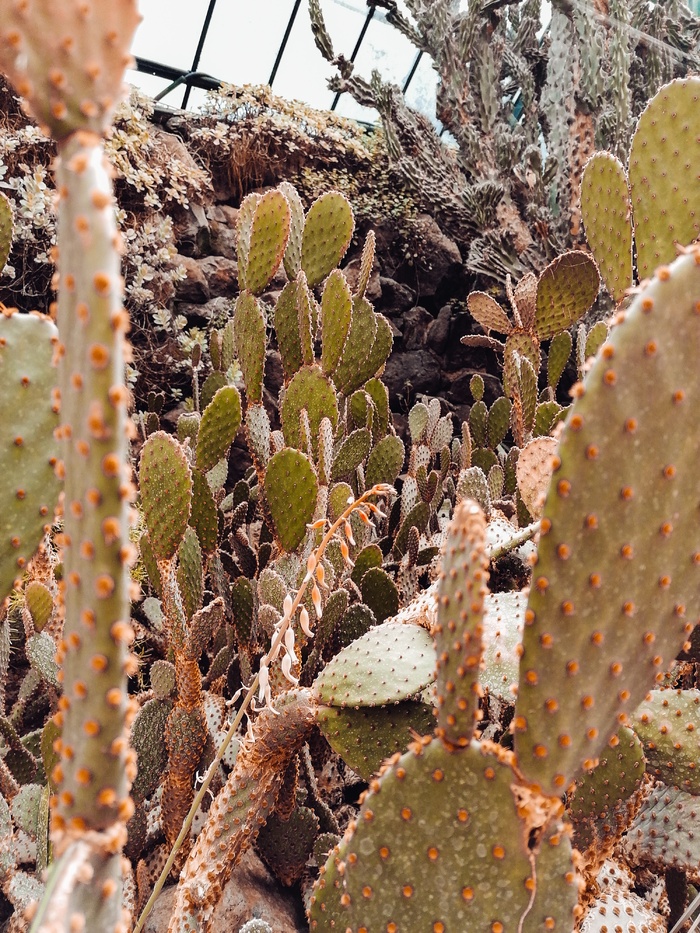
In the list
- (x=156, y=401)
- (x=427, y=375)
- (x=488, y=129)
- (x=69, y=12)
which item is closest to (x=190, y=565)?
(x=69, y=12)

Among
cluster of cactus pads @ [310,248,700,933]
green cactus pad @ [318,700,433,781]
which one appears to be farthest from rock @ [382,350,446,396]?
cluster of cactus pads @ [310,248,700,933]

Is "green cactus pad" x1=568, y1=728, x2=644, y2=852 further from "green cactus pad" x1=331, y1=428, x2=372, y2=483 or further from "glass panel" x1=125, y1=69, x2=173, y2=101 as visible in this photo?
"glass panel" x1=125, y1=69, x2=173, y2=101

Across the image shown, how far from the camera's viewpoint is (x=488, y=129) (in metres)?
6.01

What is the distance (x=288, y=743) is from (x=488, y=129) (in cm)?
614

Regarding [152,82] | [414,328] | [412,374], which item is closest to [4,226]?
[412,374]

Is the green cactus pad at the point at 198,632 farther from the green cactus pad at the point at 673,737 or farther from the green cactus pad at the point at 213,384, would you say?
the green cactus pad at the point at 213,384

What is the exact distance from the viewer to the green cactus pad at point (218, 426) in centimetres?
204

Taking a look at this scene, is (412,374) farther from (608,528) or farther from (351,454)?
(608,528)

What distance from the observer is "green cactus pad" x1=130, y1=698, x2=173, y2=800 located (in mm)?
1465

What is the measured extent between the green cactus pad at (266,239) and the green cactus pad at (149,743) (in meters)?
1.45

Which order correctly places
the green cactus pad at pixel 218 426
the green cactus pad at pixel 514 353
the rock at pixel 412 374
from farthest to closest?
the rock at pixel 412 374 → the green cactus pad at pixel 514 353 → the green cactus pad at pixel 218 426

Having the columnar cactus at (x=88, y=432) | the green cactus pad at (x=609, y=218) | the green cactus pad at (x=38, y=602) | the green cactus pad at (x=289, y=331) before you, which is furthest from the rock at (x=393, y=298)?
the columnar cactus at (x=88, y=432)

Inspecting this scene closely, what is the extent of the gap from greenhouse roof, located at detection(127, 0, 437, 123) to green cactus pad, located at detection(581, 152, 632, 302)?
5017 millimetres

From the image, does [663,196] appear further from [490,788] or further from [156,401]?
[156,401]
